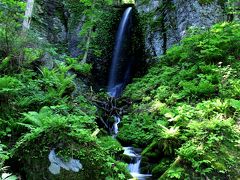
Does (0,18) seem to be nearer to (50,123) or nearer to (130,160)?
(50,123)

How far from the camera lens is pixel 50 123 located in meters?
5.21

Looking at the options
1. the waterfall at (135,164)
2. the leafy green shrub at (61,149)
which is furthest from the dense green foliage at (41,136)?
the waterfall at (135,164)

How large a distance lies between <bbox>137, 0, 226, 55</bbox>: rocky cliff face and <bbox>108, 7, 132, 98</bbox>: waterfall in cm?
116

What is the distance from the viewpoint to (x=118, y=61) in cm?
1639

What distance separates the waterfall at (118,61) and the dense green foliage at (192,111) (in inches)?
93.2

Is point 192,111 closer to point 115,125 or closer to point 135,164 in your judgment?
point 135,164

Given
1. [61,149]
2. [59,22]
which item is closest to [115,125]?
[61,149]

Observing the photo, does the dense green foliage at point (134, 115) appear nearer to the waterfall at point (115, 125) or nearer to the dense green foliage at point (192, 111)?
the dense green foliage at point (192, 111)

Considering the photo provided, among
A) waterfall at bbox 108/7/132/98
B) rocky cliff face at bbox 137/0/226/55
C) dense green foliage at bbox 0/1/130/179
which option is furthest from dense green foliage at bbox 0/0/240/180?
waterfall at bbox 108/7/132/98

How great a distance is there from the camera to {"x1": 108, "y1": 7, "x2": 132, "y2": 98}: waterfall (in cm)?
1512

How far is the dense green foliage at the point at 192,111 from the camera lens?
5781mm

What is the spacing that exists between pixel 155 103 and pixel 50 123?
5.21 metres

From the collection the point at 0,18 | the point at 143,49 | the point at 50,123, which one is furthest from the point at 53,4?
the point at 50,123

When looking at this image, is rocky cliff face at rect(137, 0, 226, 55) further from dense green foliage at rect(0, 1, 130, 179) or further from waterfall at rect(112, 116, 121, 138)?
dense green foliage at rect(0, 1, 130, 179)
